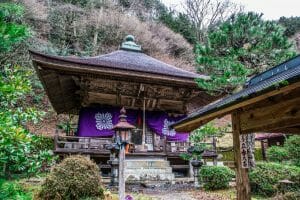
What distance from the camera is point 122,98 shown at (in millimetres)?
12789

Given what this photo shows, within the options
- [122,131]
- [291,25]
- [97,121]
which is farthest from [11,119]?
[291,25]

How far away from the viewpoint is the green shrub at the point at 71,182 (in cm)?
618

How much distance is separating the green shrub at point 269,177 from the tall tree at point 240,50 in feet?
9.06

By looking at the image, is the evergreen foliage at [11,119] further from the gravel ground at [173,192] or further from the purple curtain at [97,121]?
the purple curtain at [97,121]

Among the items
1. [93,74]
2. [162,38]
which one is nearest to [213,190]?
[93,74]

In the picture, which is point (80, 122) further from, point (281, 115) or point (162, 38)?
point (162, 38)

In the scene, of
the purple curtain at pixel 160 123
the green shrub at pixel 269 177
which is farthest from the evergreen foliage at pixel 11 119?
the purple curtain at pixel 160 123

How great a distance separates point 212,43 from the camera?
9.03m

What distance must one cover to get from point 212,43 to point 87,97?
20.4 feet

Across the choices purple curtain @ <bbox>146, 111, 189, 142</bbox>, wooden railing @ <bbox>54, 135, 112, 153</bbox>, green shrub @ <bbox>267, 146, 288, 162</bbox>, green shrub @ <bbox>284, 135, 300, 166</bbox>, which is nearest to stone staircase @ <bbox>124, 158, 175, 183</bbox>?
wooden railing @ <bbox>54, 135, 112, 153</bbox>

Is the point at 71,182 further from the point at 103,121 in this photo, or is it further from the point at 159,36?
the point at 159,36

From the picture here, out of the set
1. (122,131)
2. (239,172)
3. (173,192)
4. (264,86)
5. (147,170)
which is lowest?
(173,192)

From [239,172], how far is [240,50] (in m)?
5.29

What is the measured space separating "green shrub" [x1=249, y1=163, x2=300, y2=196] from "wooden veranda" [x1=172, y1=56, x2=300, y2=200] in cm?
484
